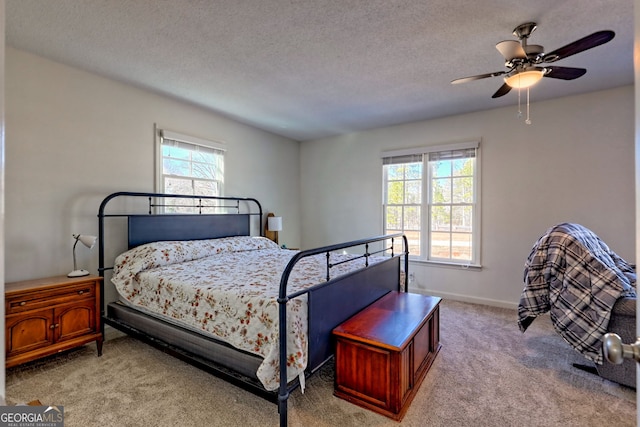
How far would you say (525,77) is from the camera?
2115 mm

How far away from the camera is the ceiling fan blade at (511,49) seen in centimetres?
184

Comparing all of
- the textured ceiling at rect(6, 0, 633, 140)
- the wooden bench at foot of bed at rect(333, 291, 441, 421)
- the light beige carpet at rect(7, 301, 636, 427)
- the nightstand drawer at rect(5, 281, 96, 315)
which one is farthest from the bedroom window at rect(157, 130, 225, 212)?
the wooden bench at foot of bed at rect(333, 291, 441, 421)

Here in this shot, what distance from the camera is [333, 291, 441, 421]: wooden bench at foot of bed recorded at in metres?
1.76

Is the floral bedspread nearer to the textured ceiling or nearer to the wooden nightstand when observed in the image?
the wooden nightstand

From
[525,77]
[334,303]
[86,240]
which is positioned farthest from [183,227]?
[525,77]

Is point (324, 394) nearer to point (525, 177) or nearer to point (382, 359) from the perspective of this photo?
point (382, 359)

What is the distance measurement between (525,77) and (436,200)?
2355mm

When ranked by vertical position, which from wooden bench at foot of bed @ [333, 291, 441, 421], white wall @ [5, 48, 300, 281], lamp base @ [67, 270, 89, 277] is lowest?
wooden bench at foot of bed @ [333, 291, 441, 421]

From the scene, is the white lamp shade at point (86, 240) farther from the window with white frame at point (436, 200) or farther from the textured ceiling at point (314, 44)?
the window with white frame at point (436, 200)

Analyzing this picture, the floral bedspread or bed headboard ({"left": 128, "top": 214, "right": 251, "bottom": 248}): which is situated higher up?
bed headboard ({"left": 128, "top": 214, "right": 251, "bottom": 248})

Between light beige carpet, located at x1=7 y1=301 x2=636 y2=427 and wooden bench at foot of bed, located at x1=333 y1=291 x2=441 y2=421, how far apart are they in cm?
7

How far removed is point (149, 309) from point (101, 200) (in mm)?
1351

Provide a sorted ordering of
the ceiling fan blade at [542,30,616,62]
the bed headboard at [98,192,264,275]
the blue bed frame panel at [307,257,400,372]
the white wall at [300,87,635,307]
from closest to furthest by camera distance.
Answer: the ceiling fan blade at [542,30,616,62] < the blue bed frame panel at [307,257,400,372] < the bed headboard at [98,192,264,275] < the white wall at [300,87,635,307]

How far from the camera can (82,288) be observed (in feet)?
8.09
